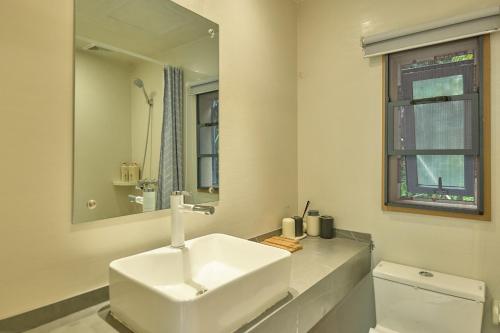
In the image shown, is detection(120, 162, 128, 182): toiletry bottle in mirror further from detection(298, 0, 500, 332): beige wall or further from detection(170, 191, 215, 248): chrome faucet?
detection(298, 0, 500, 332): beige wall

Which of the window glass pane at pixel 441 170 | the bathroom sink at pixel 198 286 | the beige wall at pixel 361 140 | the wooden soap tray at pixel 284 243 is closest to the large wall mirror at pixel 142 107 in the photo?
the bathroom sink at pixel 198 286

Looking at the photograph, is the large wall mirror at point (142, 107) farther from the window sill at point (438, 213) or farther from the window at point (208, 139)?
the window sill at point (438, 213)

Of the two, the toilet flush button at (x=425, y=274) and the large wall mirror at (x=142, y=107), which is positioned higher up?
the large wall mirror at (x=142, y=107)

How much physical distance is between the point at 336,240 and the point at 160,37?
5.33 ft

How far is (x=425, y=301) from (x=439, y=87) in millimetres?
1214

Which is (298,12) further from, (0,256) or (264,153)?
(0,256)

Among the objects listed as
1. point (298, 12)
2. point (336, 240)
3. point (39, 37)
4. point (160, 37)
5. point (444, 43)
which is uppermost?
point (298, 12)

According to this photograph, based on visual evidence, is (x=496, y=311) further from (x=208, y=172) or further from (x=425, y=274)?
(x=208, y=172)

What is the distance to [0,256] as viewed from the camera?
2.85ft

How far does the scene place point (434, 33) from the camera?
167 centimetres

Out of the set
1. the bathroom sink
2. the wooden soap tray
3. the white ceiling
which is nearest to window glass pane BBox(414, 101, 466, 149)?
the wooden soap tray

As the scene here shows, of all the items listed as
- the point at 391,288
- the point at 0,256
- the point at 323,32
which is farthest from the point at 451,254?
the point at 0,256

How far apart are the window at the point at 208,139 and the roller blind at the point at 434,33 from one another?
109cm

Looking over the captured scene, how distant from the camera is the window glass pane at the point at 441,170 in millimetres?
1668
